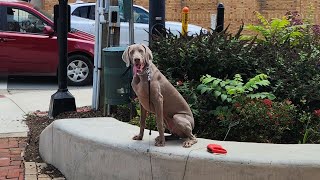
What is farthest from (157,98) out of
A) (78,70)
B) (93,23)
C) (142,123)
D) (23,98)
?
(93,23)

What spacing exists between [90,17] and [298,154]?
35.4 feet

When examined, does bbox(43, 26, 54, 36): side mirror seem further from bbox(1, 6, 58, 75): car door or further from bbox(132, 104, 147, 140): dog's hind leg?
bbox(132, 104, 147, 140): dog's hind leg

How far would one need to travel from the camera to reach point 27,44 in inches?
428

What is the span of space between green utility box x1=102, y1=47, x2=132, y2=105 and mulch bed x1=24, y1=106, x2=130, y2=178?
313 millimetres

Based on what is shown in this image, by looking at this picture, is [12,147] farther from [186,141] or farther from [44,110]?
[186,141]

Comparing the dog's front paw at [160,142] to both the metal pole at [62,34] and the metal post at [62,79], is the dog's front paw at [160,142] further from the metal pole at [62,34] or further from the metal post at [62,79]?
the metal pole at [62,34]

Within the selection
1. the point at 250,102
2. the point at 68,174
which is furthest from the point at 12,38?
the point at 250,102

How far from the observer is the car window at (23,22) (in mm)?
10953

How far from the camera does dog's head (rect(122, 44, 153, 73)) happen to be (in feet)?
13.6

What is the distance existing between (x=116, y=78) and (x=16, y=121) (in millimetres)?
1957

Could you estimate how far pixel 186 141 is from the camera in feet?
14.8

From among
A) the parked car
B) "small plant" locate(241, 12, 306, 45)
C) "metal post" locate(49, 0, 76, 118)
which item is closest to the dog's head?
"metal post" locate(49, 0, 76, 118)

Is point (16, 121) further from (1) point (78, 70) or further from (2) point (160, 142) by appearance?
(1) point (78, 70)

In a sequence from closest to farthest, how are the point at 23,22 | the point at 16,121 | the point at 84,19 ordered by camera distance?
the point at 16,121 < the point at 23,22 < the point at 84,19
